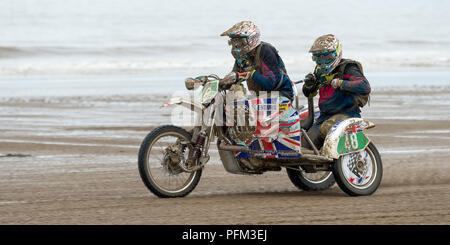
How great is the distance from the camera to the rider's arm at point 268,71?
25.3ft

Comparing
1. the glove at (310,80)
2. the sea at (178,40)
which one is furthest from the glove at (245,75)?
the sea at (178,40)

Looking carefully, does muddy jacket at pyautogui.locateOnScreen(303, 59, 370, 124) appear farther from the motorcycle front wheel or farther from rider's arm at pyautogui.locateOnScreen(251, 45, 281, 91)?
the motorcycle front wheel

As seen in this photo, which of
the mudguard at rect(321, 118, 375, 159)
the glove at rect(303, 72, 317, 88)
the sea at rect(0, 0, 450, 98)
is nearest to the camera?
the mudguard at rect(321, 118, 375, 159)

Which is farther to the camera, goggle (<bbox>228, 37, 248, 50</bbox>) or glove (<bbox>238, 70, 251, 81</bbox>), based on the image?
goggle (<bbox>228, 37, 248, 50</bbox>)

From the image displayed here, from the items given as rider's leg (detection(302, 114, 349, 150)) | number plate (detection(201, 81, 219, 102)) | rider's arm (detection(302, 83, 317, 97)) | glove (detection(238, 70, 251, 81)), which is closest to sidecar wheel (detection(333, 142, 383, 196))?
rider's leg (detection(302, 114, 349, 150))

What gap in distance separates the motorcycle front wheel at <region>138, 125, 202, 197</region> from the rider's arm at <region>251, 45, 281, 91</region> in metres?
0.86

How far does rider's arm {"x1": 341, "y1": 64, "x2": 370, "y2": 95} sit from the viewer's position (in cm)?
798

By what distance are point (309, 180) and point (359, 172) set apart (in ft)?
2.48

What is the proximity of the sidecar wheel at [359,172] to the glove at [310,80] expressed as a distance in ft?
2.76

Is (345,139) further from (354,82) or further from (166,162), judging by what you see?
(166,162)

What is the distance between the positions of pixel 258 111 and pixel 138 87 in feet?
65.5

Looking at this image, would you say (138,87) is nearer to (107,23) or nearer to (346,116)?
(346,116)

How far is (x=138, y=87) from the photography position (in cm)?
2758

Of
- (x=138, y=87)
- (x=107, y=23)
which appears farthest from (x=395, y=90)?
(x=107, y=23)
